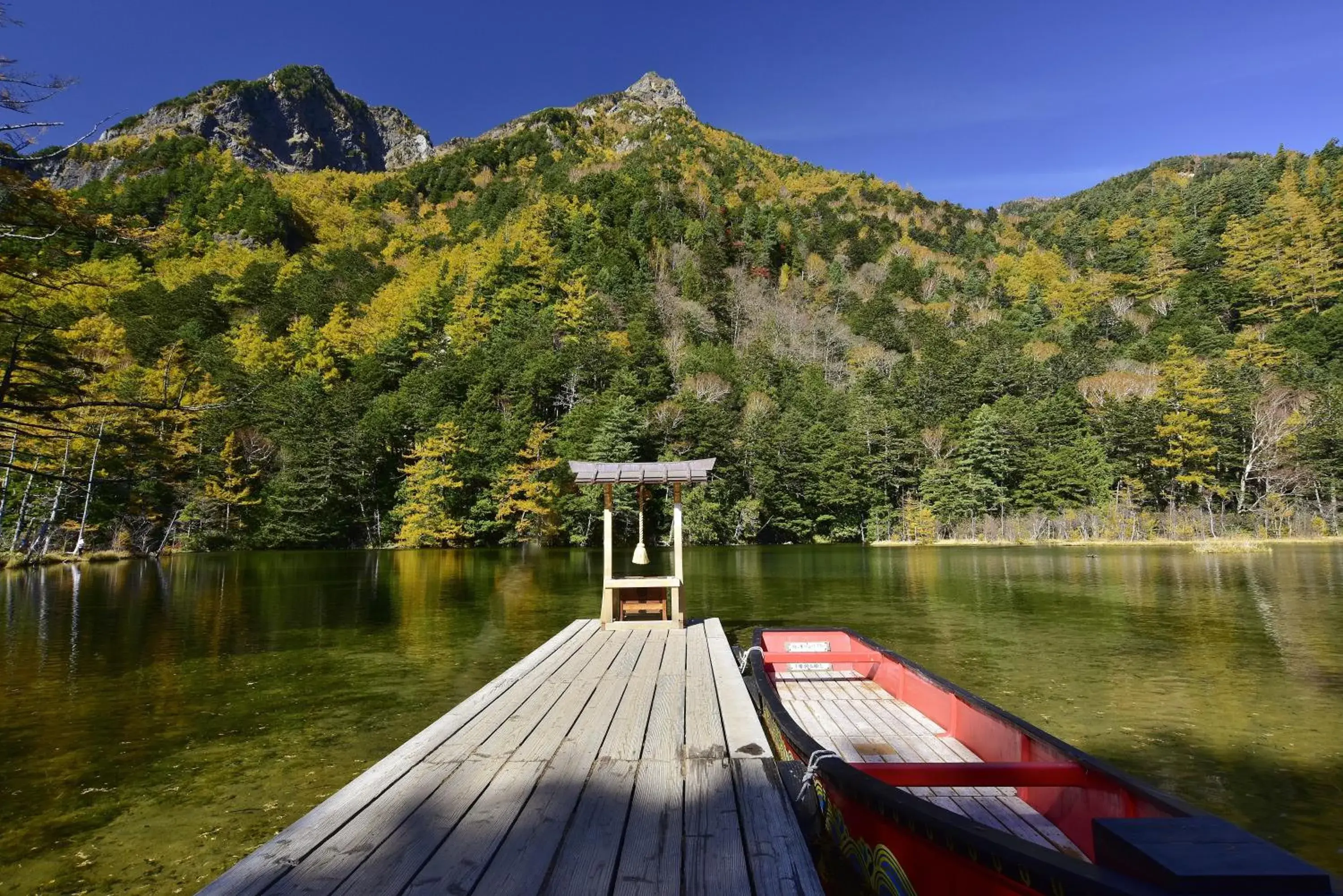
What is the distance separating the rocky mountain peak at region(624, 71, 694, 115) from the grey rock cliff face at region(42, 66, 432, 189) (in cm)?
4021

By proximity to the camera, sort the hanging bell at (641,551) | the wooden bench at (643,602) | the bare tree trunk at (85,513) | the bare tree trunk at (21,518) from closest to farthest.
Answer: the wooden bench at (643,602) < the hanging bell at (641,551) < the bare tree trunk at (21,518) < the bare tree trunk at (85,513)

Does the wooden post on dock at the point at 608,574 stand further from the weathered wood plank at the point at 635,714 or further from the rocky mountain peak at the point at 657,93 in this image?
the rocky mountain peak at the point at 657,93

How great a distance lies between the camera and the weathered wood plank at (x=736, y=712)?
3438 mm

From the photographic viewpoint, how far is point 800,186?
88188 mm

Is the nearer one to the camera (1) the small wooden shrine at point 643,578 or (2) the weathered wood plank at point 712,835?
(2) the weathered wood plank at point 712,835

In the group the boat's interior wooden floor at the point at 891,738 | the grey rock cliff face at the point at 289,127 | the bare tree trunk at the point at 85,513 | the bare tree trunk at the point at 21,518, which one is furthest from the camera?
the grey rock cliff face at the point at 289,127

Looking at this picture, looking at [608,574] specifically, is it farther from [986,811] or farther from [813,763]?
[986,811]

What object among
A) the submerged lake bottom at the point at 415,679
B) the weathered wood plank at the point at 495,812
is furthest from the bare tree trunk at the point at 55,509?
the weathered wood plank at the point at 495,812

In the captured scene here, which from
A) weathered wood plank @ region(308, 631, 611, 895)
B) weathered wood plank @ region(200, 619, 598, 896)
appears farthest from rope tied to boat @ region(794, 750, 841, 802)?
weathered wood plank @ region(200, 619, 598, 896)

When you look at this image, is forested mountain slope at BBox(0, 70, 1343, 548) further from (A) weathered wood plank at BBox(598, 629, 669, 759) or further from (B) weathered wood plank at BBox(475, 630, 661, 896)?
(B) weathered wood plank at BBox(475, 630, 661, 896)

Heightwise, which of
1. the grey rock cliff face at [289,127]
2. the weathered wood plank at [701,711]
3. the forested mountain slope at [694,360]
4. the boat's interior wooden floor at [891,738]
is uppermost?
the grey rock cliff face at [289,127]

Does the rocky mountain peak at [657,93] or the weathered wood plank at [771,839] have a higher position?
the rocky mountain peak at [657,93]

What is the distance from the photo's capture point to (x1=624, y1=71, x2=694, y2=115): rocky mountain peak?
4178 inches

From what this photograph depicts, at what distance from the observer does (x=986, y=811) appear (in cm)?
333
